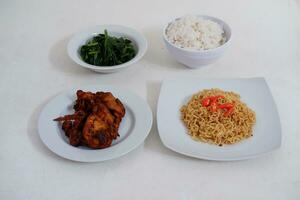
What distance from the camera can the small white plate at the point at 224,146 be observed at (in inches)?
51.1

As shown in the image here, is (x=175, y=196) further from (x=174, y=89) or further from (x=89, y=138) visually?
(x=174, y=89)

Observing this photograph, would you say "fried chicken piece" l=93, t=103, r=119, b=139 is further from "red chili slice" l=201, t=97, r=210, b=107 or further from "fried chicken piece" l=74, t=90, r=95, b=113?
"red chili slice" l=201, t=97, r=210, b=107

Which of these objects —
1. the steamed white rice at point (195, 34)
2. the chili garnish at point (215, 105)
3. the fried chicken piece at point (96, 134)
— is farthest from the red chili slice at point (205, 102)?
the fried chicken piece at point (96, 134)

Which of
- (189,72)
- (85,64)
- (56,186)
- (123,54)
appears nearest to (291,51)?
(189,72)

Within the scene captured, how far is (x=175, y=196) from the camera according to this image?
1203mm

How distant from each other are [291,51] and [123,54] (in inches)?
39.4

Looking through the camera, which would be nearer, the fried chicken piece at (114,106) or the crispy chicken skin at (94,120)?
the crispy chicken skin at (94,120)

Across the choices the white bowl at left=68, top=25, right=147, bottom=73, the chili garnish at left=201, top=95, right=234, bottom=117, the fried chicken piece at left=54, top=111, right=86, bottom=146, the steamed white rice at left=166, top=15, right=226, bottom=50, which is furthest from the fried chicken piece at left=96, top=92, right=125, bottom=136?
the steamed white rice at left=166, top=15, right=226, bottom=50

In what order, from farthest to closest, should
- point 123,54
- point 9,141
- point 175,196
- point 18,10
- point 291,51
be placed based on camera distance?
1. point 18,10
2. point 291,51
3. point 123,54
4. point 9,141
5. point 175,196

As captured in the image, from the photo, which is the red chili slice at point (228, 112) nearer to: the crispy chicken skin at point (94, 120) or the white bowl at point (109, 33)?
the crispy chicken skin at point (94, 120)

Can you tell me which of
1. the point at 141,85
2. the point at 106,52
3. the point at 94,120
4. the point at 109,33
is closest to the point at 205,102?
the point at 141,85

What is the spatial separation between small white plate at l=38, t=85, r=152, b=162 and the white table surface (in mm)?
68

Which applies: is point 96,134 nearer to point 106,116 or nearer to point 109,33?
point 106,116

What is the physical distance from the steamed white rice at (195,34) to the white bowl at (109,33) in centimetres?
18
